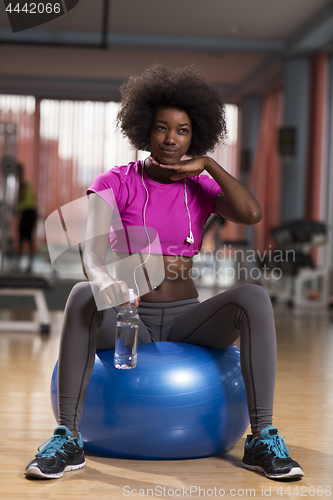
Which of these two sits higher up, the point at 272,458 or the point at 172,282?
the point at 172,282

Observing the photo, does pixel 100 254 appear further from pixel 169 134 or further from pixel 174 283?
pixel 169 134

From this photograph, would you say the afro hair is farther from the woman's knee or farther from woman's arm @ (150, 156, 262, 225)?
the woman's knee

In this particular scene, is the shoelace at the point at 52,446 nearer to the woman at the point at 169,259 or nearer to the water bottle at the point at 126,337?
the woman at the point at 169,259

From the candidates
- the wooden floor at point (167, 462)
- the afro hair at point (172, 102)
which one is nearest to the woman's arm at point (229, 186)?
the afro hair at point (172, 102)

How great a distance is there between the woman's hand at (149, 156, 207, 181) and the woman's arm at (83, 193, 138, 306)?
211 millimetres

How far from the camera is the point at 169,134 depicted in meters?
1.56

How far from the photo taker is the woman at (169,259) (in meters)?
1.38

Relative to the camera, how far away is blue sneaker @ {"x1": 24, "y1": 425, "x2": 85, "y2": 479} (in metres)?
1.32

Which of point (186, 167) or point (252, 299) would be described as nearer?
point (252, 299)

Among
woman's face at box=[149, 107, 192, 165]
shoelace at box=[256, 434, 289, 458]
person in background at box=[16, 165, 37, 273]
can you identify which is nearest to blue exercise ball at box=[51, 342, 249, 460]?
shoelace at box=[256, 434, 289, 458]

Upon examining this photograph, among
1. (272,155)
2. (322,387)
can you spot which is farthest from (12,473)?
(272,155)

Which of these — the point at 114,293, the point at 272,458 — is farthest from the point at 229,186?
the point at 272,458

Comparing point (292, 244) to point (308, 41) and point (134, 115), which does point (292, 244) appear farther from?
point (134, 115)

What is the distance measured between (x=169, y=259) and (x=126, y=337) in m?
0.27
